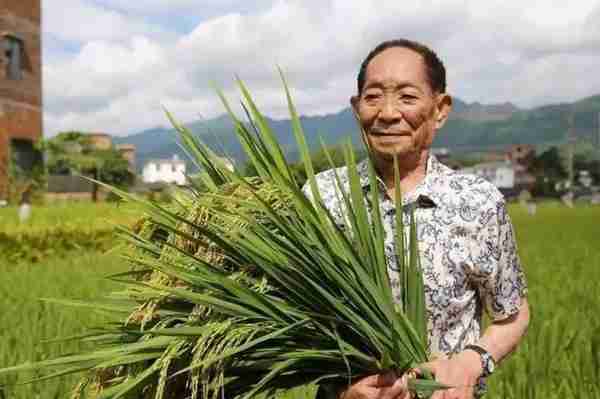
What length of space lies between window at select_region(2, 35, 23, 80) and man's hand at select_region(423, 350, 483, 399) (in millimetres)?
19605

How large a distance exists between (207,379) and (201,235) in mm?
268

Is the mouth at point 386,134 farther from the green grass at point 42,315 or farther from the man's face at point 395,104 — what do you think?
the green grass at point 42,315

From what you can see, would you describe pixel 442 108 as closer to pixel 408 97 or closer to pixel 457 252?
pixel 408 97

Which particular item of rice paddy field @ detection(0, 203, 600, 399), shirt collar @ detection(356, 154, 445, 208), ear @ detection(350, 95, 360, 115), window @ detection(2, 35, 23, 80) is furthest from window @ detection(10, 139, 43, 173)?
shirt collar @ detection(356, 154, 445, 208)

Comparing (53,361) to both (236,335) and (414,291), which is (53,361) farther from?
(414,291)

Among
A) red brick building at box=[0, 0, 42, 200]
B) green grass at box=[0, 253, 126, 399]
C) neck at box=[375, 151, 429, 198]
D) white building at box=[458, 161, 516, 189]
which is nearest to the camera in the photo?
neck at box=[375, 151, 429, 198]

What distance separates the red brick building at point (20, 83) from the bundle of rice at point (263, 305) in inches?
703

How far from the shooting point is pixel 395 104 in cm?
146

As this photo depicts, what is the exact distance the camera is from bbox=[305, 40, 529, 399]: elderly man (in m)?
1.45

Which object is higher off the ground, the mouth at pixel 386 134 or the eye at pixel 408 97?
the eye at pixel 408 97

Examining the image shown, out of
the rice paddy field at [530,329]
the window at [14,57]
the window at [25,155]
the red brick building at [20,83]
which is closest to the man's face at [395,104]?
the rice paddy field at [530,329]

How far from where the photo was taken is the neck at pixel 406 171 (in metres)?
1.52

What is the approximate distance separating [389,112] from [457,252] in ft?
1.01

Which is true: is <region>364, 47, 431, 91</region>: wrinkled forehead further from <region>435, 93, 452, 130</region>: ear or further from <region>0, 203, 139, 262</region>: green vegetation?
<region>0, 203, 139, 262</region>: green vegetation
